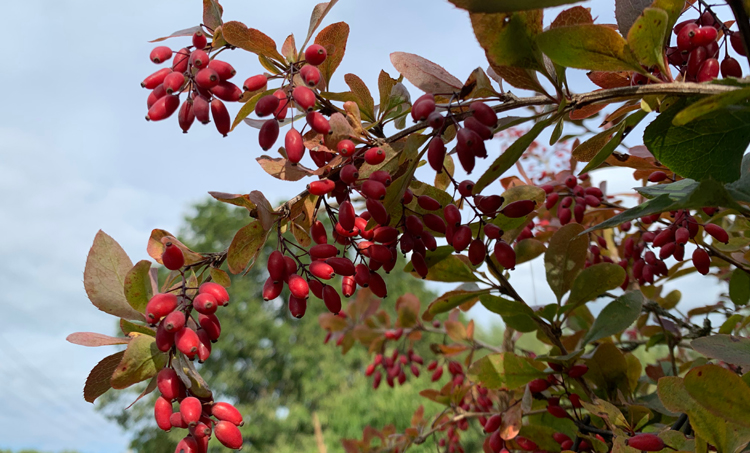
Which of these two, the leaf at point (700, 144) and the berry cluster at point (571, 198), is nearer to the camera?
the leaf at point (700, 144)

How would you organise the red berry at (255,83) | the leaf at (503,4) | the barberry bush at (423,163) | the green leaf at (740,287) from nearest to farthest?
the leaf at (503,4) → the barberry bush at (423,163) → the red berry at (255,83) → the green leaf at (740,287)

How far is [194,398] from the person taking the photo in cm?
54

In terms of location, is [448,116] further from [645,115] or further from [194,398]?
[194,398]

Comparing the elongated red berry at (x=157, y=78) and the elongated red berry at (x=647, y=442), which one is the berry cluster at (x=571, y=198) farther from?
the elongated red berry at (x=157, y=78)

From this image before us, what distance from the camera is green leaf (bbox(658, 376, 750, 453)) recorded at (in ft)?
1.68

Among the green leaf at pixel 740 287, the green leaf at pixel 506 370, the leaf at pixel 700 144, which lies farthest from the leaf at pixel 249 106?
the green leaf at pixel 740 287

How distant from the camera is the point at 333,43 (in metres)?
→ 0.65

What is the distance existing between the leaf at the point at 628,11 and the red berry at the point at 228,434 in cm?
65

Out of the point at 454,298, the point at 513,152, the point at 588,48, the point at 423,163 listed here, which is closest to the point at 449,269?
the point at 454,298

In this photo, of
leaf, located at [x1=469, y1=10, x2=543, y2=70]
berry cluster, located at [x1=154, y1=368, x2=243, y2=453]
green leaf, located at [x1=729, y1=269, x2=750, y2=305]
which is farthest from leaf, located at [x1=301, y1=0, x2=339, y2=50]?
green leaf, located at [x1=729, y1=269, x2=750, y2=305]

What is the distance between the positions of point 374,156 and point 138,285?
31 centimetres

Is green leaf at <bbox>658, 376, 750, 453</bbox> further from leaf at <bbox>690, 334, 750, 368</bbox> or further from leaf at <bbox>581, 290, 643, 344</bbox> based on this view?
leaf at <bbox>581, 290, 643, 344</bbox>

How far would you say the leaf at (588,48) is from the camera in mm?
448

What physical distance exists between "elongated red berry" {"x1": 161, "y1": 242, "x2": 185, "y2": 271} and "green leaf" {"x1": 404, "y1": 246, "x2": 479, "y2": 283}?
1.17 ft
